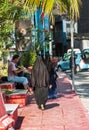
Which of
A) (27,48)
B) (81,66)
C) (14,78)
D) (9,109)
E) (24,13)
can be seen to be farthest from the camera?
(81,66)

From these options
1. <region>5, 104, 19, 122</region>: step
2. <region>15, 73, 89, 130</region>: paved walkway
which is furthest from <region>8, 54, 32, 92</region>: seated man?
<region>5, 104, 19, 122</region>: step

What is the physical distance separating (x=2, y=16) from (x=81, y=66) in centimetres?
2208

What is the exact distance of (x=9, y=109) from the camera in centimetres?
895

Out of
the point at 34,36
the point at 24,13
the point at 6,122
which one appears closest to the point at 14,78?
the point at 34,36

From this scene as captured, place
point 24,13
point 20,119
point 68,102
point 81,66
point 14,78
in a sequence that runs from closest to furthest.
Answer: point 20,119
point 24,13
point 68,102
point 14,78
point 81,66

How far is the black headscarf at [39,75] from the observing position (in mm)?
11578

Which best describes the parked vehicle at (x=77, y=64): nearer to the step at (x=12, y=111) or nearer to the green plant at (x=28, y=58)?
the green plant at (x=28, y=58)

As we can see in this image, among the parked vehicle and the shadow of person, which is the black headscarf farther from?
the parked vehicle

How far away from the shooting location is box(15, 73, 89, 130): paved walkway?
9.02 metres

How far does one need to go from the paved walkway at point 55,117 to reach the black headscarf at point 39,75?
634 mm

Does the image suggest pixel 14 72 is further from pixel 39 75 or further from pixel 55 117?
pixel 55 117

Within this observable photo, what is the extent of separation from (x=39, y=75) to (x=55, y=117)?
1736 mm

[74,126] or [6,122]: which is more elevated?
[6,122]

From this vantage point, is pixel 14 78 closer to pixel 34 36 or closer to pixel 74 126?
pixel 34 36
